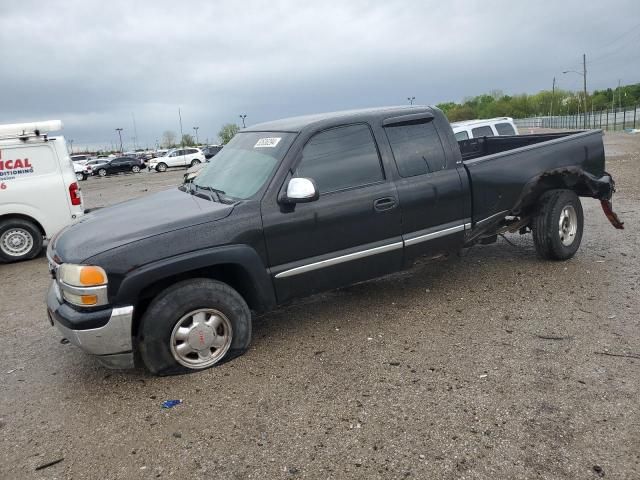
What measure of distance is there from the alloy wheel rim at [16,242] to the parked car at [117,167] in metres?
35.0

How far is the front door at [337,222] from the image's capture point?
13.5 feet

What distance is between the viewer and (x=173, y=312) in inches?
146

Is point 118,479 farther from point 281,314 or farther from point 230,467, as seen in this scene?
point 281,314

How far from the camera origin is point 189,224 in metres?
3.79

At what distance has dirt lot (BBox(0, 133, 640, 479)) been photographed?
285 cm

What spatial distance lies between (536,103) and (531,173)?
382 feet

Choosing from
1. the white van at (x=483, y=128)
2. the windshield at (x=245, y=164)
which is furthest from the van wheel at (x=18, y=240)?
the white van at (x=483, y=128)

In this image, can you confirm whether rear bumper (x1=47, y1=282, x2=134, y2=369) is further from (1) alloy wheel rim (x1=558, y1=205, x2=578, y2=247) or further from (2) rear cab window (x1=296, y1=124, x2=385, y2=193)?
(1) alloy wheel rim (x1=558, y1=205, x2=578, y2=247)

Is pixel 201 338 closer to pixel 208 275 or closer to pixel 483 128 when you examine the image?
pixel 208 275

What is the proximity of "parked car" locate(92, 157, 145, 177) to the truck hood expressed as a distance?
4000 centimetres

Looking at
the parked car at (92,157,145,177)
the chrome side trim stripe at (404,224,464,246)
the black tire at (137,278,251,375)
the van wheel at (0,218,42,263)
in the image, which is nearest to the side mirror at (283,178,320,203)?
the black tire at (137,278,251,375)

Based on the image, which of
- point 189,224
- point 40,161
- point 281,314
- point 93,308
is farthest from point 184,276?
point 40,161

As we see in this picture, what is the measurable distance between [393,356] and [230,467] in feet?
5.22

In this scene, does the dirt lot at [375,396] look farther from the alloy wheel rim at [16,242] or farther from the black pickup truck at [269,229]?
the alloy wheel rim at [16,242]
